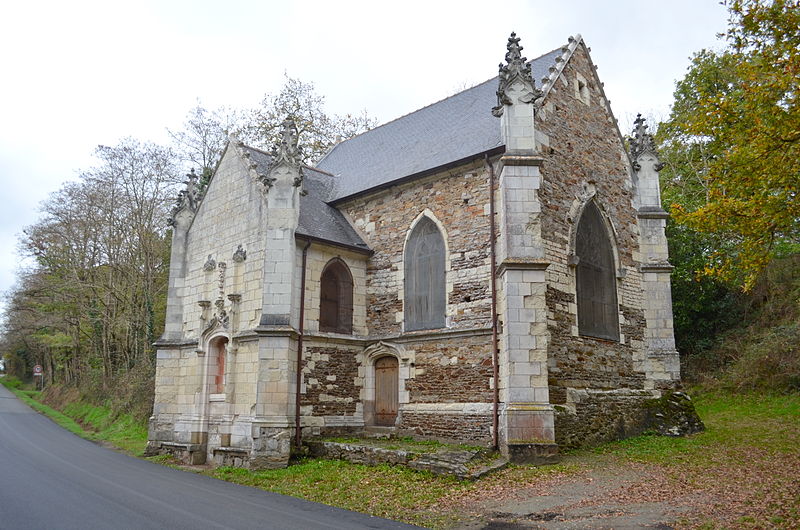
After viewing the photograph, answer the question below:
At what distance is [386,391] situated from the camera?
16234 millimetres

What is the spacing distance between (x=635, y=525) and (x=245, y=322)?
10.8 m

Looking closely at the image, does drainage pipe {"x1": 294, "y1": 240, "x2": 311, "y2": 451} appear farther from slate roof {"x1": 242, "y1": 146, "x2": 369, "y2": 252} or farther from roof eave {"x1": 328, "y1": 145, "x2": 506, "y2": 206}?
roof eave {"x1": 328, "y1": 145, "x2": 506, "y2": 206}

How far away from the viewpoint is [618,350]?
52.5 ft

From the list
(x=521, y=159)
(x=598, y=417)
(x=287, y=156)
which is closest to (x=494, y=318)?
(x=598, y=417)

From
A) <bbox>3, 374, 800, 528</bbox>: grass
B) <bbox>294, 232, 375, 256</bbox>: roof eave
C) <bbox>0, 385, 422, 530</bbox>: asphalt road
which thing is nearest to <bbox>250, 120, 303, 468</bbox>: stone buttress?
<bbox>294, 232, 375, 256</bbox>: roof eave

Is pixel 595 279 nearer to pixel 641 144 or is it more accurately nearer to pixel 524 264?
pixel 524 264

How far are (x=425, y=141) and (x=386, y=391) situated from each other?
289 inches

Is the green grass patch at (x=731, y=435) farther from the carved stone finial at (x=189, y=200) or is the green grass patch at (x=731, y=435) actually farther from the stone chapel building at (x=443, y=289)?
the carved stone finial at (x=189, y=200)

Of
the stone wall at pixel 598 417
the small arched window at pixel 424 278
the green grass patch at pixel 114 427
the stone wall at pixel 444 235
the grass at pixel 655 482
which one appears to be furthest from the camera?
the green grass patch at pixel 114 427

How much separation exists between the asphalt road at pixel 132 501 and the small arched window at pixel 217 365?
8.02 feet

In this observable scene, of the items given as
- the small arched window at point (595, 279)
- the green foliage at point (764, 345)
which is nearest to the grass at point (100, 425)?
the small arched window at point (595, 279)

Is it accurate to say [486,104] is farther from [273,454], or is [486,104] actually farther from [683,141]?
[683,141]

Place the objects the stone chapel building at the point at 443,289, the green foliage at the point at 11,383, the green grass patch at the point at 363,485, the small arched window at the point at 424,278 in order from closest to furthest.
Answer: the green grass patch at the point at 363,485 → the stone chapel building at the point at 443,289 → the small arched window at the point at 424,278 → the green foliage at the point at 11,383

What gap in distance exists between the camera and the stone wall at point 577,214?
14.3 meters
